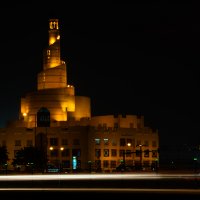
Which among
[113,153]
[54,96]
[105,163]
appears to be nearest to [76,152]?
[105,163]

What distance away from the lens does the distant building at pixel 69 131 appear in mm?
136250

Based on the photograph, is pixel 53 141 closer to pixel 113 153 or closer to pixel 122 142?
pixel 113 153

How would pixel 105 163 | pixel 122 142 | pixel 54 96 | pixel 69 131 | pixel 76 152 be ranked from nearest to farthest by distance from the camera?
pixel 76 152 < pixel 105 163 < pixel 69 131 < pixel 122 142 < pixel 54 96

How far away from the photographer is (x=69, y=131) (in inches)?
5418

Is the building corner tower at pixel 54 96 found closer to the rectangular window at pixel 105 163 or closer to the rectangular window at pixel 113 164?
the rectangular window at pixel 105 163

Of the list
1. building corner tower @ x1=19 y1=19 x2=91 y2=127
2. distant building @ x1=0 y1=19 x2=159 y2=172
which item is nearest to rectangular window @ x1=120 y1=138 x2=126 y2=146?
distant building @ x1=0 y1=19 x2=159 y2=172

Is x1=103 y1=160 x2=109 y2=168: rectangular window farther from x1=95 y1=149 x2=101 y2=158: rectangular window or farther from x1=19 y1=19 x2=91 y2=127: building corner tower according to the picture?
x1=19 y1=19 x2=91 y2=127: building corner tower

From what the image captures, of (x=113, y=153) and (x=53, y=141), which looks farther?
(x=113, y=153)

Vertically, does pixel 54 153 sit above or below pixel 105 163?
above

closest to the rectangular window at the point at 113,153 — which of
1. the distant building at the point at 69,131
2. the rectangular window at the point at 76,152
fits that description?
the distant building at the point at 69,131

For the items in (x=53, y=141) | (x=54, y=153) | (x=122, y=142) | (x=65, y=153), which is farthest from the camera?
(x=122, y=142)

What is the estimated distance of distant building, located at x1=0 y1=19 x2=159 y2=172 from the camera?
13625cm
